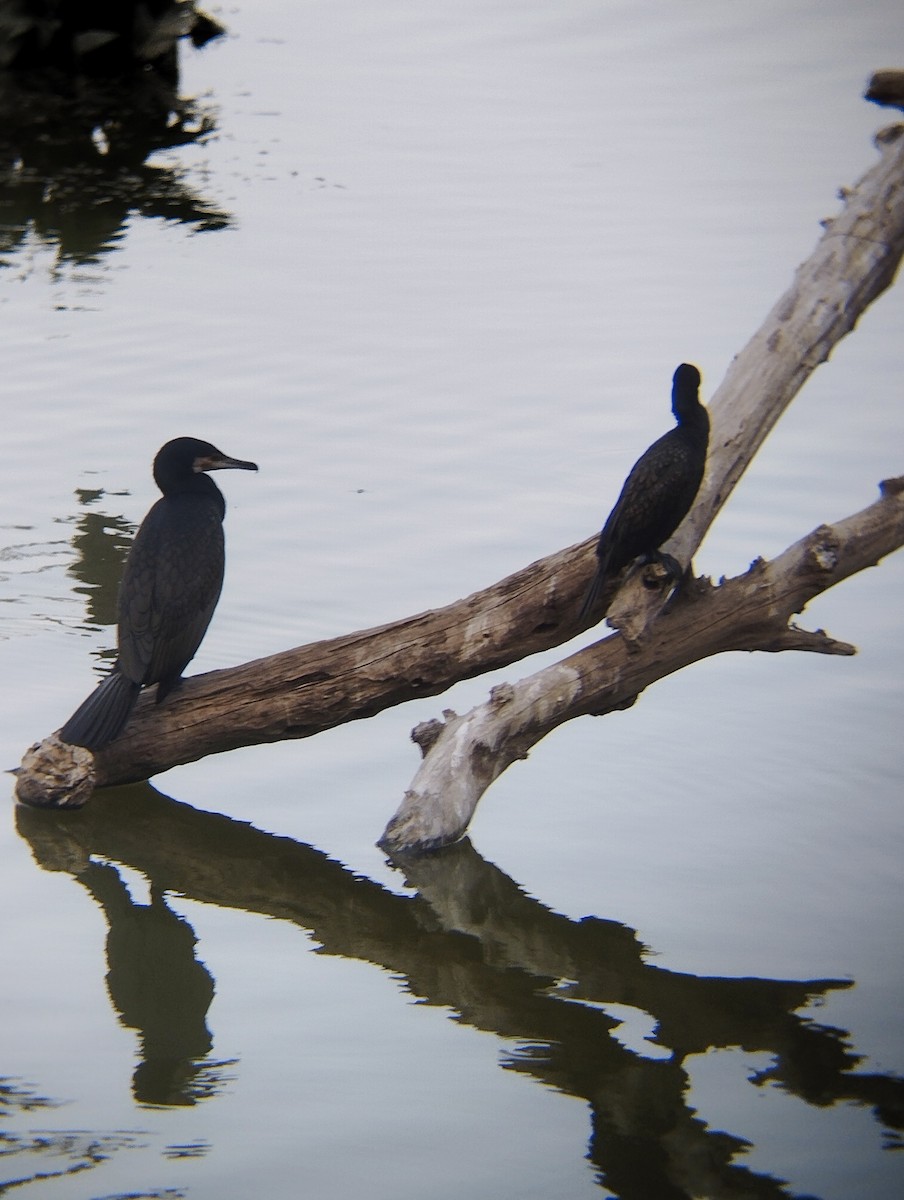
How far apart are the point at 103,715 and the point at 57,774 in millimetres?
237

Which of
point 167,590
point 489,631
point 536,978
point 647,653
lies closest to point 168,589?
point 167,590

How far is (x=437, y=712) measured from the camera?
522 centimetres

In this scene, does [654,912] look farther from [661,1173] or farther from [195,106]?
[195,106]

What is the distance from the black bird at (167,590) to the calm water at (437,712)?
1.26 feet

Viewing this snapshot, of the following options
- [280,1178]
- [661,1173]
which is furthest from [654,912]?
[280,1178]

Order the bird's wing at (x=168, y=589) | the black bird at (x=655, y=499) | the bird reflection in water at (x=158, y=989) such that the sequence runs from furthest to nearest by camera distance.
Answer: the bird's wing at (x=168, y=589), the black bird at (x=655, y=499), the bird reflection in water at (x=158, y=989)

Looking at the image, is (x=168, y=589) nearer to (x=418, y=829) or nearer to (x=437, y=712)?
Result: (x=418, y=829)

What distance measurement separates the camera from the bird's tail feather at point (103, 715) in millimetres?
4180

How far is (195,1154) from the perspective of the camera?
3035mm

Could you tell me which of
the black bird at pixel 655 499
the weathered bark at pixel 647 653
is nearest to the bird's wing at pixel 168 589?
the weathered bark at pixel 647 653

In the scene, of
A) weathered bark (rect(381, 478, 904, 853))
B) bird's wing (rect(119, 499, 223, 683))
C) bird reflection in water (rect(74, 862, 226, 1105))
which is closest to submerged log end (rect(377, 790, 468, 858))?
weathered bark (rect(381, 478, 904, 853))

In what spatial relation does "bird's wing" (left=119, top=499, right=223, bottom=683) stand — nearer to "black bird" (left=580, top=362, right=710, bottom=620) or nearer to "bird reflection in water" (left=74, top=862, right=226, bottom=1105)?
"bird reflection in water" (left=74, top=862, right=226, bottom=1105)

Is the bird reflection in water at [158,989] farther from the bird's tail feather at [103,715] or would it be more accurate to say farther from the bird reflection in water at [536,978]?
the bird's tail feather at [103,715]

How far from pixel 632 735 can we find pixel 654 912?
112 cm
